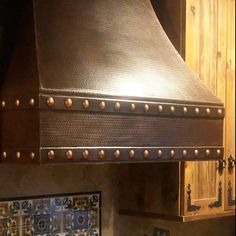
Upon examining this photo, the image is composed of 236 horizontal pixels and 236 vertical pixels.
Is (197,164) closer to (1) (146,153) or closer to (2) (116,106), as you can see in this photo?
(1) (146,153)

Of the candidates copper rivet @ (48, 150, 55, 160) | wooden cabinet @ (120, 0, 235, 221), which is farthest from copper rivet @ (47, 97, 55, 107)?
wooden cabinet @ (120, 0, 235, 221)

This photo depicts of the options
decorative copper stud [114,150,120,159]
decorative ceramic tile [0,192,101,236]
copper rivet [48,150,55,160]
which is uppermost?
copper rivet [48,150,55,160]

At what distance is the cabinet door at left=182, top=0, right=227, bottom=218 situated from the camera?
79.7 inches

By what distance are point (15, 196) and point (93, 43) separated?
623 millimetres

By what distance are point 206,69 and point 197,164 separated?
0.36 metres

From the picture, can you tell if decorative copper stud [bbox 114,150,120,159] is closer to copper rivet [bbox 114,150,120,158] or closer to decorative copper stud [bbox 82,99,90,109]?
copper rivet [bbox 114,150,120,158]

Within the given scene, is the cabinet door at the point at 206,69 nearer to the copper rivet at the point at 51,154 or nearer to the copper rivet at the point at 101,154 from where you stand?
the copper rivet at the point at 101,154

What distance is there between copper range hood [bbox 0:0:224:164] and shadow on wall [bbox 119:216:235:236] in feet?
1.90

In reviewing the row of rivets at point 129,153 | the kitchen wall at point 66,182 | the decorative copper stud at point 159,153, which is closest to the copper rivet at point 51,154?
the row of rivets at point 129,153

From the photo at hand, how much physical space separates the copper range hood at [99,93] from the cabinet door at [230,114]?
0.32m

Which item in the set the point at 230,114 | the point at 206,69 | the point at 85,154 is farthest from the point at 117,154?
the point at 230,114

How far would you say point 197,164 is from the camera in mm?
2070

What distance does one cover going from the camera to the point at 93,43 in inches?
64.2

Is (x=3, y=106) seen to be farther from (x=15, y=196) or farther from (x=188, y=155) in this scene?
(x=188, y=155)
